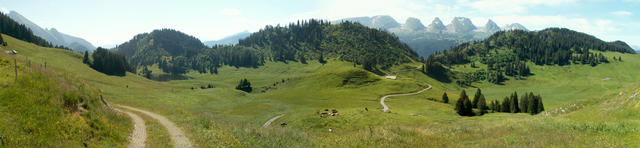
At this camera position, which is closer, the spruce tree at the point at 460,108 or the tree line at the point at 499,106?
the spruce tree at the point at 460,108

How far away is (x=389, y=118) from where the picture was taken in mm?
55281

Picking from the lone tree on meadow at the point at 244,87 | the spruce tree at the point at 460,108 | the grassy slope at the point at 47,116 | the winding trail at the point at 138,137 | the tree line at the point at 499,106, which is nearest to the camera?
the grassy slope at the point at 47,116

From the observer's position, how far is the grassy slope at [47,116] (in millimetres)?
18547

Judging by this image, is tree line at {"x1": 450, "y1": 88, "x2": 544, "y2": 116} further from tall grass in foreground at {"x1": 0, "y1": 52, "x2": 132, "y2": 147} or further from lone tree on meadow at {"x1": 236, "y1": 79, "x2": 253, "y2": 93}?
lone tree on meadow at {"x1": 236, "y1": 79, "x2": 253, "y2": 93}

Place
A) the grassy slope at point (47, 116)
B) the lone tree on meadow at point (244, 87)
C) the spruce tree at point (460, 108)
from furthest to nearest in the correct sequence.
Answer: the lone tree on meadow at point (244, 87) → the spruce tree at point (460, 108) → the grassy slope at point (47, 116)

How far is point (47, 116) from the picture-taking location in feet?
70.8

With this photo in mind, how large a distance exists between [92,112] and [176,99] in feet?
255

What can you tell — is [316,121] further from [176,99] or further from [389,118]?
[176,99]

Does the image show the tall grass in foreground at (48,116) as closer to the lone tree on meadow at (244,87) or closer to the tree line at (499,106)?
the tree line at (499,106)

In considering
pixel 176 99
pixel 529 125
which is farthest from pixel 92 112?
pixel 176 99

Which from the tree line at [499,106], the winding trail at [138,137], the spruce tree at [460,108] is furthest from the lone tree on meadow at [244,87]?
the winding trail at [138,137]

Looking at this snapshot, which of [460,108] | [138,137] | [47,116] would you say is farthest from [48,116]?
[460,108]

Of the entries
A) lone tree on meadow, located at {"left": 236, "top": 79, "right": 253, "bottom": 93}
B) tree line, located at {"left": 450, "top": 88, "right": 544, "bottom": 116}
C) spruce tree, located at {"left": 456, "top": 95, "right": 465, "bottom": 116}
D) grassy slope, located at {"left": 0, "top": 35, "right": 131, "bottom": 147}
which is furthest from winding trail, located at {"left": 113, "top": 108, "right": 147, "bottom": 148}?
lone tree on meadow, located at {"left": 236, "top": 79, "right": 253, "bottom": 93}

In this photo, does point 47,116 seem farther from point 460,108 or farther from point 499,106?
point 499,106
